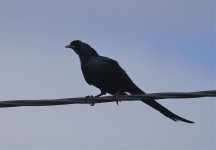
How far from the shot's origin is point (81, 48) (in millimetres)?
8844

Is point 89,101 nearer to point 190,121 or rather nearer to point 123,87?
point 190,121

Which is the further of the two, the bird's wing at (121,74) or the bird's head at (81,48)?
Result: the bird's head at (81,48)

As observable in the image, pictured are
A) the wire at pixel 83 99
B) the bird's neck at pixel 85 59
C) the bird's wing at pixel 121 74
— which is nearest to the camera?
the wire at pixel 83 99

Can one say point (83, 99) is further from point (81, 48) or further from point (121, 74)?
point (81, 48)

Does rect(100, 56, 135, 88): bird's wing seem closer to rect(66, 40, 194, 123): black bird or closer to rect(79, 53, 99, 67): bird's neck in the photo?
rect(66, 40, 194, 123): black bird

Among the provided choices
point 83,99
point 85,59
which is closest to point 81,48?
point 85,59

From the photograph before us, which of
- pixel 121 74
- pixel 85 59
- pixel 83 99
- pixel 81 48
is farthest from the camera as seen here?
pixel 81 48

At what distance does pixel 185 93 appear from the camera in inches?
213

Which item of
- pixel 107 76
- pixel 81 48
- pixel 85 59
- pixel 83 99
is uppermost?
pixel 81 48

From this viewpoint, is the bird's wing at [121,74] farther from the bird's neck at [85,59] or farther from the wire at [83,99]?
the wire at [83,99]

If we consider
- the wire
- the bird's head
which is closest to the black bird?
the bird's head

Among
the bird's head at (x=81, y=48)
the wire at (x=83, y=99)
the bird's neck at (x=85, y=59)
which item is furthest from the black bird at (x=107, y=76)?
the wire at (x=83, y=99)

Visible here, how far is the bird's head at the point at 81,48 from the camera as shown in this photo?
8624 mm

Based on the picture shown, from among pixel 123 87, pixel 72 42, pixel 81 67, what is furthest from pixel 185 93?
pixel 72 42
